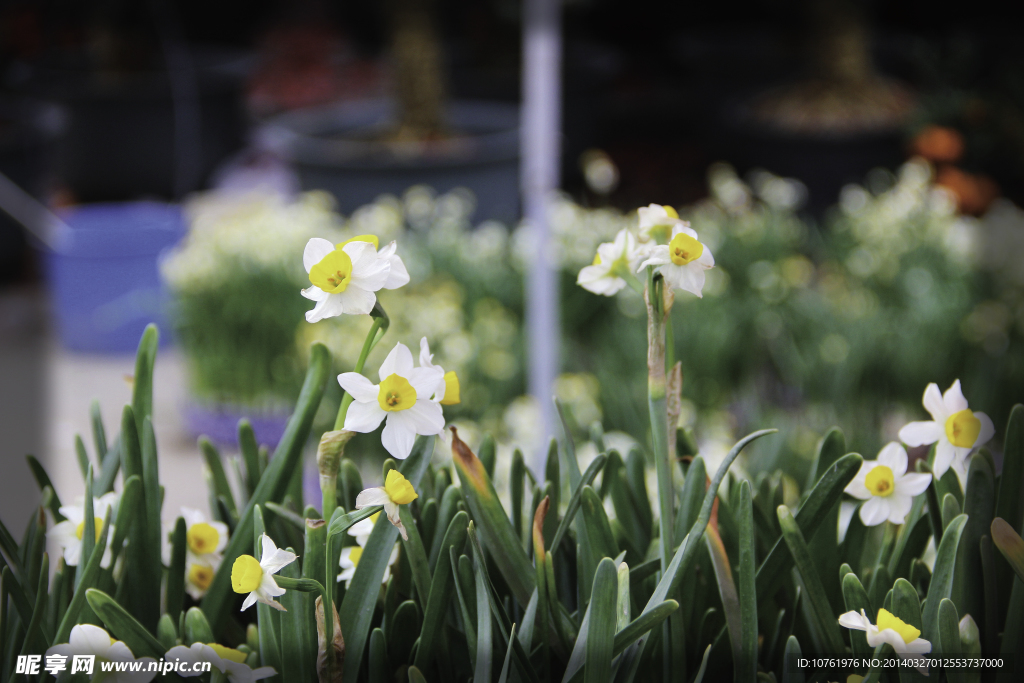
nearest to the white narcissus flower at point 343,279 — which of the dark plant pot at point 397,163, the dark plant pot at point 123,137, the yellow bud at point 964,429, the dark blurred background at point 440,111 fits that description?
the yellow bud at point 964,429

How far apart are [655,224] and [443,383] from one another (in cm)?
15

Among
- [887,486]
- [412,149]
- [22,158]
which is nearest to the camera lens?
[887,486]

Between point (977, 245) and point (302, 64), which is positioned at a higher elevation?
point (302, 64)

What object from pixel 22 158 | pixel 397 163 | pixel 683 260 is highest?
pixel 22 158

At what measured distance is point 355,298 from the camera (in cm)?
48

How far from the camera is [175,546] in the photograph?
1.88ft

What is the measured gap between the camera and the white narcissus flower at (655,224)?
0.54m

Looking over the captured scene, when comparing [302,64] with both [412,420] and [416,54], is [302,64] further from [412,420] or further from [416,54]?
[412,420]

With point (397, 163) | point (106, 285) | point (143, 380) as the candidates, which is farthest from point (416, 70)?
point (143, 380)

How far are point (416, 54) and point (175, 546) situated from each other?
295 cm

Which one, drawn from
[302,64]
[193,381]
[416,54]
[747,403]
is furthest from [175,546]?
[302,64]

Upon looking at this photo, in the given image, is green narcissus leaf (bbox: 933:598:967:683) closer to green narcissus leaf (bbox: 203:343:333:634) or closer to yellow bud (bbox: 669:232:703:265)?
yellow bud (bbox: 669:232:703:265)

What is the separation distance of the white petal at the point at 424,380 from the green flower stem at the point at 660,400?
0.11 meters

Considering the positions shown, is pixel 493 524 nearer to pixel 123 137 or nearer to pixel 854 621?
pixel 854 621
